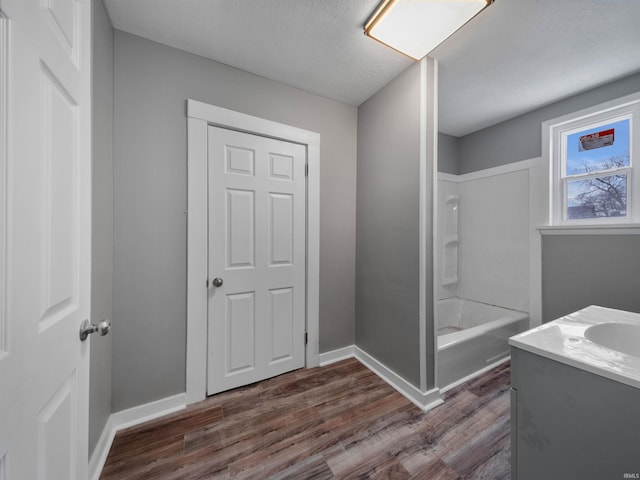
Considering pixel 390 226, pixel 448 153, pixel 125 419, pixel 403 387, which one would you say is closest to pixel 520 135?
pixel 448 153

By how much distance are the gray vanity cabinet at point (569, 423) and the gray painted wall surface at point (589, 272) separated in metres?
1.80

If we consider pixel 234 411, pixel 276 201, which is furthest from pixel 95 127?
pixel 234 411

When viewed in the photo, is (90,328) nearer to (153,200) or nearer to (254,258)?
(153,200)

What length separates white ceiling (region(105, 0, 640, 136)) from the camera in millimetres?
1337

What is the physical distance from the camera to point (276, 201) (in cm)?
197

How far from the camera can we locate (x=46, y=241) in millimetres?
636

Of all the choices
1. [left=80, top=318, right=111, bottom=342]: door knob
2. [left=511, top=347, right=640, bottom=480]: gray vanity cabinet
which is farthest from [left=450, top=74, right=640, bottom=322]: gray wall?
[left=80, top=318, right=111, bottom=342]: door knob

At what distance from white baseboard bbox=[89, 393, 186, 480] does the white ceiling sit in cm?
233

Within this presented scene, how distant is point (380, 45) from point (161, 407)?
9.10 feet

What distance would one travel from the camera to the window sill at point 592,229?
1.79 metres

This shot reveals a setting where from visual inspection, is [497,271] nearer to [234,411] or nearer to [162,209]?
[234,411]

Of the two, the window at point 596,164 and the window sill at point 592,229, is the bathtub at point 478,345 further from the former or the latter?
the window at point 596,164

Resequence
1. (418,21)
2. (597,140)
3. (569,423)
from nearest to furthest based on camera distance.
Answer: (569,423), (418,21), (597,140)

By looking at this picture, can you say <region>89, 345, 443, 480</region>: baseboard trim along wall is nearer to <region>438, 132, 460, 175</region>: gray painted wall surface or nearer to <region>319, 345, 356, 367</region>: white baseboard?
<region>319, 345, 356, 367</region>: white baseboard
